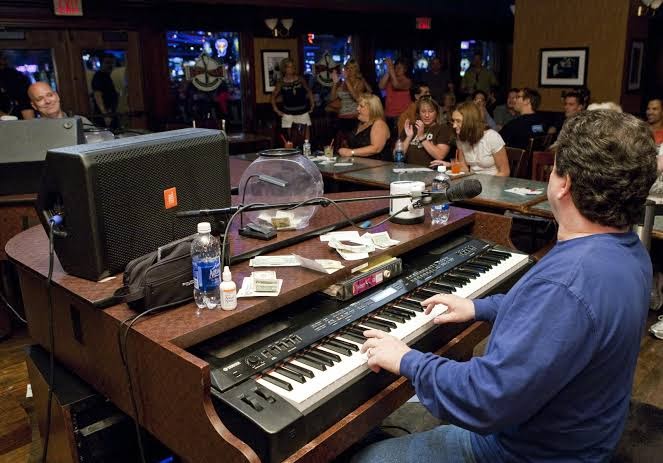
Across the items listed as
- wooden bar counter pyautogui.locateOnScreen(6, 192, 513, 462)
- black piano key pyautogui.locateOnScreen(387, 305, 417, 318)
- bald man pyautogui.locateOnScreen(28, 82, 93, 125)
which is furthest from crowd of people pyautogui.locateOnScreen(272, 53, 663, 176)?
bald man pyautogui.locateOnScreen(28, 82, 93, 125)

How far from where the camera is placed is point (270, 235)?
197 cm

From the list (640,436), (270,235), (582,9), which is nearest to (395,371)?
(640,436)

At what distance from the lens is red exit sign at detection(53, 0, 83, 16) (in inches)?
234

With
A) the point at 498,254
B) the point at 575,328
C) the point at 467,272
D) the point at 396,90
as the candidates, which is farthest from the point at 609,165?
the point at 396,90

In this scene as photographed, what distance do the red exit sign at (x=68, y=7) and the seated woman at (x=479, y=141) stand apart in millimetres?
4244

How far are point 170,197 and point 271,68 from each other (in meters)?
6.89

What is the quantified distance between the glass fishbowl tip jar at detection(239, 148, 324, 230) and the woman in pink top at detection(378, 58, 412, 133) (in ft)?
21.3

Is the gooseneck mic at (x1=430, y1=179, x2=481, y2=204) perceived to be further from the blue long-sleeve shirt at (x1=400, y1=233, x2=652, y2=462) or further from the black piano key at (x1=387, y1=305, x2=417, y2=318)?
the blue long-sleeve shirt at (x1=400, y1=233, x2=652, y2=462)

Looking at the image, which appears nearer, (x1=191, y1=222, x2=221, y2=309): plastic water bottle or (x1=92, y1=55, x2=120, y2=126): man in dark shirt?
(x1=191, y1=222, x2=221, y2=309): plastic water bottle

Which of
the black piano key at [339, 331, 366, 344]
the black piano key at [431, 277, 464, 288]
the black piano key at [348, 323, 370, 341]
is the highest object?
the black piano key at [431, 277, 464, 288]

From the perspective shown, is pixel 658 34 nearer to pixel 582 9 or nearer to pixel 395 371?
pixel 582 9

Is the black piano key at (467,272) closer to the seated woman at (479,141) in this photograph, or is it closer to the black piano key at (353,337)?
the black piano key at (353,337)

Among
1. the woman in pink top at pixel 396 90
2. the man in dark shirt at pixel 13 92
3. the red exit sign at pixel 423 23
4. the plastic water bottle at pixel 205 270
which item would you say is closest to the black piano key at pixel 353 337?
the plastic water bottle at pixel 205 270

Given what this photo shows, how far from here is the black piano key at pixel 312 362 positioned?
141 cm
